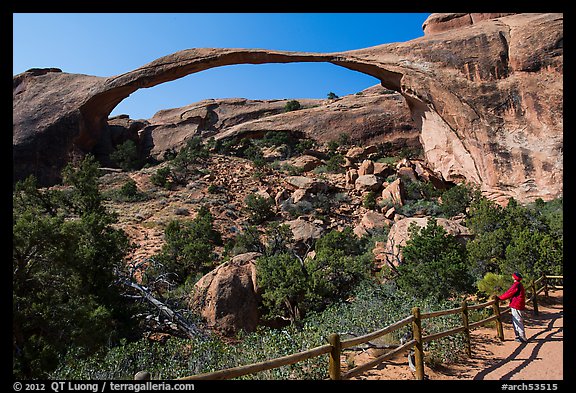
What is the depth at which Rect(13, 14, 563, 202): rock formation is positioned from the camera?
15062 millimetres

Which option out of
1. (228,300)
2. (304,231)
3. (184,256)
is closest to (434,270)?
(228,300)

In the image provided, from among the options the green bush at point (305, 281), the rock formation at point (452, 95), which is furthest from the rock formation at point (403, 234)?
the rock formation at point (452, 95)

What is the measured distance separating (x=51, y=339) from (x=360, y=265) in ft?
23.8

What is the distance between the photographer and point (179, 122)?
1393 inches

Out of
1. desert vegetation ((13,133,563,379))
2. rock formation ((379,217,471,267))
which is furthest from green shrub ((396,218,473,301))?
rock formation ((379,217,471,267))

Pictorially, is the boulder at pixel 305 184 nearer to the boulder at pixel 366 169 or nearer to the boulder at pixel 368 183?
the boulder at pixel 368 183

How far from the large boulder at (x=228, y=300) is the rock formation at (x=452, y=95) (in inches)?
498

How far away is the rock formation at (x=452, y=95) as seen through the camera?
49.4ft

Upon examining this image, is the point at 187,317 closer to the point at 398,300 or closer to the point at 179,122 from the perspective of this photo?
the point at 398,300

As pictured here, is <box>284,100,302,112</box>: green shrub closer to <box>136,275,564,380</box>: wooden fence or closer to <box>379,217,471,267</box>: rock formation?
<box>379,217,471,267</box>: rock formation

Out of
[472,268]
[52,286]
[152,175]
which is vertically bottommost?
[472,268]

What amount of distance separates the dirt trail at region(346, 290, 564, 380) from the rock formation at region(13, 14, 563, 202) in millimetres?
10441

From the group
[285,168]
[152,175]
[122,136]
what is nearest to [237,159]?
[285,168]

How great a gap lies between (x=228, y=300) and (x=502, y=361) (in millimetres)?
6040
